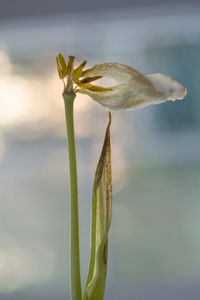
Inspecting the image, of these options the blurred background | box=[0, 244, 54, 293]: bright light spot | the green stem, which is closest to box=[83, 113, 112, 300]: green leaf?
the green stem

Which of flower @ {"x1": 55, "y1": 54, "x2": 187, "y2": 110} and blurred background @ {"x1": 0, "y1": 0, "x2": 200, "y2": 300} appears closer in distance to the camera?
flower @ {"x1": 55, "y1": 54, "x2": 187, "y2": 110}

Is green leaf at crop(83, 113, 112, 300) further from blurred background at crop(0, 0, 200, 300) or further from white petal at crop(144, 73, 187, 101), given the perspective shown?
blurred background at crop(0, 0, 200, 300)

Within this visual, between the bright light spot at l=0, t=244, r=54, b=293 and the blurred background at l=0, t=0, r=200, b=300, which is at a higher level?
the blurred background at l=0, t=0, r=200, b=300

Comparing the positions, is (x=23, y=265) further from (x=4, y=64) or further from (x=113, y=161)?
(x=4, y=64)

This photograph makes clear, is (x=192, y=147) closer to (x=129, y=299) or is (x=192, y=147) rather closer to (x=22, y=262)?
(x=129, y=299)

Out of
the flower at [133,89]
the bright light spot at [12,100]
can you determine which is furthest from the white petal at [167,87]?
the bright light spot at [12,100]

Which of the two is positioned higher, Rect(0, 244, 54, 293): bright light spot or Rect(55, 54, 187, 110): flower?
Rect(55, 54, 187, 110): flower

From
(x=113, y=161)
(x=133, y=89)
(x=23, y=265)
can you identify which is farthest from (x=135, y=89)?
(x=23, y=265)

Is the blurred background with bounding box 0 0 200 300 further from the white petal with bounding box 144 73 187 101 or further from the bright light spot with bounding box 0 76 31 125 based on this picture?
the white petal with bounding box 144 73 187 101
